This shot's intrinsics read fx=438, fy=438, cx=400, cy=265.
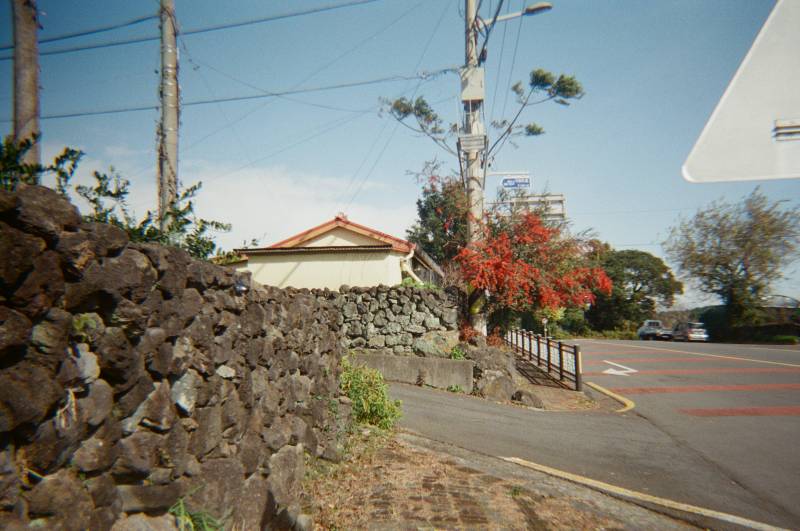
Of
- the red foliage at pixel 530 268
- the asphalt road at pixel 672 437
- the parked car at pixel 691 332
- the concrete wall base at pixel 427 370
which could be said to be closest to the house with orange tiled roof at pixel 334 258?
the red foliage at pixel 530 268

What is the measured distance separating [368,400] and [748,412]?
8640 mm

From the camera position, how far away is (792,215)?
31.4 meters

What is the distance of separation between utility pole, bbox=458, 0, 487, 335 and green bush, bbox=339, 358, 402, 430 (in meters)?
7.87

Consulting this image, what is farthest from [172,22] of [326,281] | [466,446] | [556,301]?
[556,301]

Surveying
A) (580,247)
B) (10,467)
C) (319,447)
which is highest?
(580,247)

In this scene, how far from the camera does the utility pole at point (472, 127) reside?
14.9 meters

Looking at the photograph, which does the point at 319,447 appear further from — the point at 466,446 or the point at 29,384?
the point at 29,384

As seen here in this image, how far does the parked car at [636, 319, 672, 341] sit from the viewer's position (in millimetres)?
34750

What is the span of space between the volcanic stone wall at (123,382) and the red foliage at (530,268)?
10.2m

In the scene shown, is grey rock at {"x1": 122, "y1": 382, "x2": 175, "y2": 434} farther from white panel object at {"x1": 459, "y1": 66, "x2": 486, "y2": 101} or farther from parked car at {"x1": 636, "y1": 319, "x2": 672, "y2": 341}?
parked car at {"x1": 636, "y1": 319, "x2": 672, "y2": 341}

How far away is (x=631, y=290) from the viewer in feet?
148

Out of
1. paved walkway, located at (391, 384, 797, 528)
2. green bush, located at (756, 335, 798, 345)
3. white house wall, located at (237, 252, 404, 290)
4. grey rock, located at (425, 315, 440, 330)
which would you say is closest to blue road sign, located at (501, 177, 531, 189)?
white house wall, located at (237, 252, 404, 290)

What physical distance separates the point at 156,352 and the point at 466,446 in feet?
17.3

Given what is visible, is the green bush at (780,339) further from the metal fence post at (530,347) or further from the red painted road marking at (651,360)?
the metal fence post at (530,347)
